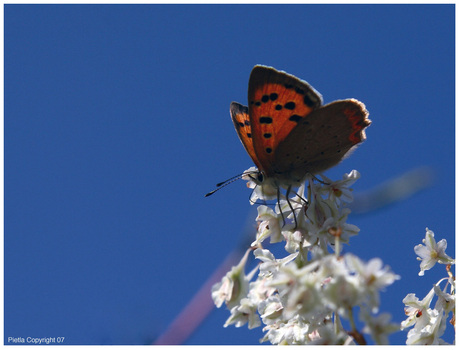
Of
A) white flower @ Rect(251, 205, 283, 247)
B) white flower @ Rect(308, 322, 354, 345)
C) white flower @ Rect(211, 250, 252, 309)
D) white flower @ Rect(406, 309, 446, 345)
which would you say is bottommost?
white flower @ Rect(406, 309, 446, 345)

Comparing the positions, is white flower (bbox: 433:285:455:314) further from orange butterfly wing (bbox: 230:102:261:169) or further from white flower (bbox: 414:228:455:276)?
orange butterfly wing (bbox: 230:102:261:169)

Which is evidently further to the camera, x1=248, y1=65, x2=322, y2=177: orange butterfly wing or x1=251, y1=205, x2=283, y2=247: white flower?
x1=248, y1=65, x2=322, y2=177: orange butterfly wing

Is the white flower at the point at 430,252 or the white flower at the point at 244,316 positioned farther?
the white flower at the point at 430,252

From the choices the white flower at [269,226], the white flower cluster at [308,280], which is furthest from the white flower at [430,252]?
the white flower at [269,226]

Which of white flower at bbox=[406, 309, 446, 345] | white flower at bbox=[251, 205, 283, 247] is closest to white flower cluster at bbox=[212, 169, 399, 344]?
white flower at bbox=[251, 205, 283, 247]

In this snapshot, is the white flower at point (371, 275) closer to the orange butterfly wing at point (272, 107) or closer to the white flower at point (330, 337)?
the white flower at point (330, 337)

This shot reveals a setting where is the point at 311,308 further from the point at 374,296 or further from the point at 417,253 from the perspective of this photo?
the point at 417,253

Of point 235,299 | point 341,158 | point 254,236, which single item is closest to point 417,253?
point 341,158

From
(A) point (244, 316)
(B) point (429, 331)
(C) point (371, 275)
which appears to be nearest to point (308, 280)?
(C) point (371, 275)
